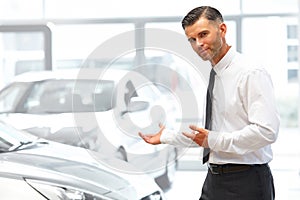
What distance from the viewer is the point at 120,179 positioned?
3123mm

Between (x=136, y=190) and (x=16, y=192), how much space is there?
78 centimetres

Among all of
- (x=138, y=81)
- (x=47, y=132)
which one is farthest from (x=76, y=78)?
(x=47, y=132)

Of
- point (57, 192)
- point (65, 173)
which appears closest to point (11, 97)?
point (65, 173)

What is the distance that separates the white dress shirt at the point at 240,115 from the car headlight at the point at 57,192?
55cm

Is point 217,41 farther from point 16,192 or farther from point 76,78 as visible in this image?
point 76,78

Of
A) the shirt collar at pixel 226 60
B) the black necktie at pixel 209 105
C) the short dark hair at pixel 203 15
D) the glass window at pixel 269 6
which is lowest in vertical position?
the black necktie at pixel 209 105

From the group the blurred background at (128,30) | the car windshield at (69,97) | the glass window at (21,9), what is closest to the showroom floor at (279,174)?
the blurred background at (128,30)

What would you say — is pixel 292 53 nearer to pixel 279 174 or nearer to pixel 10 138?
pixel 279 174

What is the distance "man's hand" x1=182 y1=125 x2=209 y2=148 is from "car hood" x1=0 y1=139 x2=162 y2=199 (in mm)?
803

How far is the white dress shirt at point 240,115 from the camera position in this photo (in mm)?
2082

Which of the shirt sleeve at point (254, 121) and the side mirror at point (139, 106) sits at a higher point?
the shirt sleeve at point (254, 121)

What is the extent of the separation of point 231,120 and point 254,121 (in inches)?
5.9

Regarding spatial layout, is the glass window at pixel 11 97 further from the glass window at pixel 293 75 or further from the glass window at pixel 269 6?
the glass window at pixel 293 75

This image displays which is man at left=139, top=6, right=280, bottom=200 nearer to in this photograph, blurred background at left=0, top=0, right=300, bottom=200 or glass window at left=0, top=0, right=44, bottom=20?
blurred background at left=0, top=0, right=300, bottom=200
